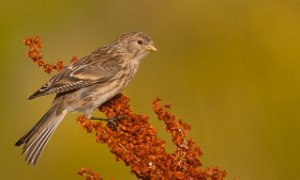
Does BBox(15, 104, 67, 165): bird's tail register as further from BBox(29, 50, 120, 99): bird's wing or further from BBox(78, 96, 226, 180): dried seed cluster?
BBox(78, 96, 226, 180): dried seed cluster

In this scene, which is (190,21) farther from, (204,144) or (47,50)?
(204,144)

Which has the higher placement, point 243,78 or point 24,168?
point 243,78

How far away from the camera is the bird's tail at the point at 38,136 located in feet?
31.9

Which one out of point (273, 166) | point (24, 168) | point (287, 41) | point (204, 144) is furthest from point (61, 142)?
point (287, 41)

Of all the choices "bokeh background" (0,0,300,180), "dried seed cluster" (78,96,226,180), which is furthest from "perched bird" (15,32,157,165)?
"bokeh background" (0,0,300,180)

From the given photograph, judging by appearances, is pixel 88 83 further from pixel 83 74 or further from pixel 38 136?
pixel 38 136

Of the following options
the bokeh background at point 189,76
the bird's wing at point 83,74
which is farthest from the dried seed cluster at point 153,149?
the bokeh background at point 189,76

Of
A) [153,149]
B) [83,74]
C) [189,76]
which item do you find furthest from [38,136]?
[189,76]

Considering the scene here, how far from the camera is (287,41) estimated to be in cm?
1756

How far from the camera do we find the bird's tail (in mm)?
9727

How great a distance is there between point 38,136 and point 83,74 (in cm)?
77

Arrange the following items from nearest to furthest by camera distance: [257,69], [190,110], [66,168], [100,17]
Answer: [66,168] → [190,110] → [257,69] → [100,17]

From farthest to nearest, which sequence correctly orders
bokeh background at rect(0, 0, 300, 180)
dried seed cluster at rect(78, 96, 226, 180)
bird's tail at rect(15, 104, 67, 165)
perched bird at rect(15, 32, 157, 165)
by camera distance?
bokeh background at rect(0, 0, 300, 180), perched bird at rect(15, 32, 157, 165), bird's tail at rect(15, 104, 67, 165), dried seed cluster at rect(78, 96, 226, 180)

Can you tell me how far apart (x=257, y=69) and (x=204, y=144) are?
8.51 feet
